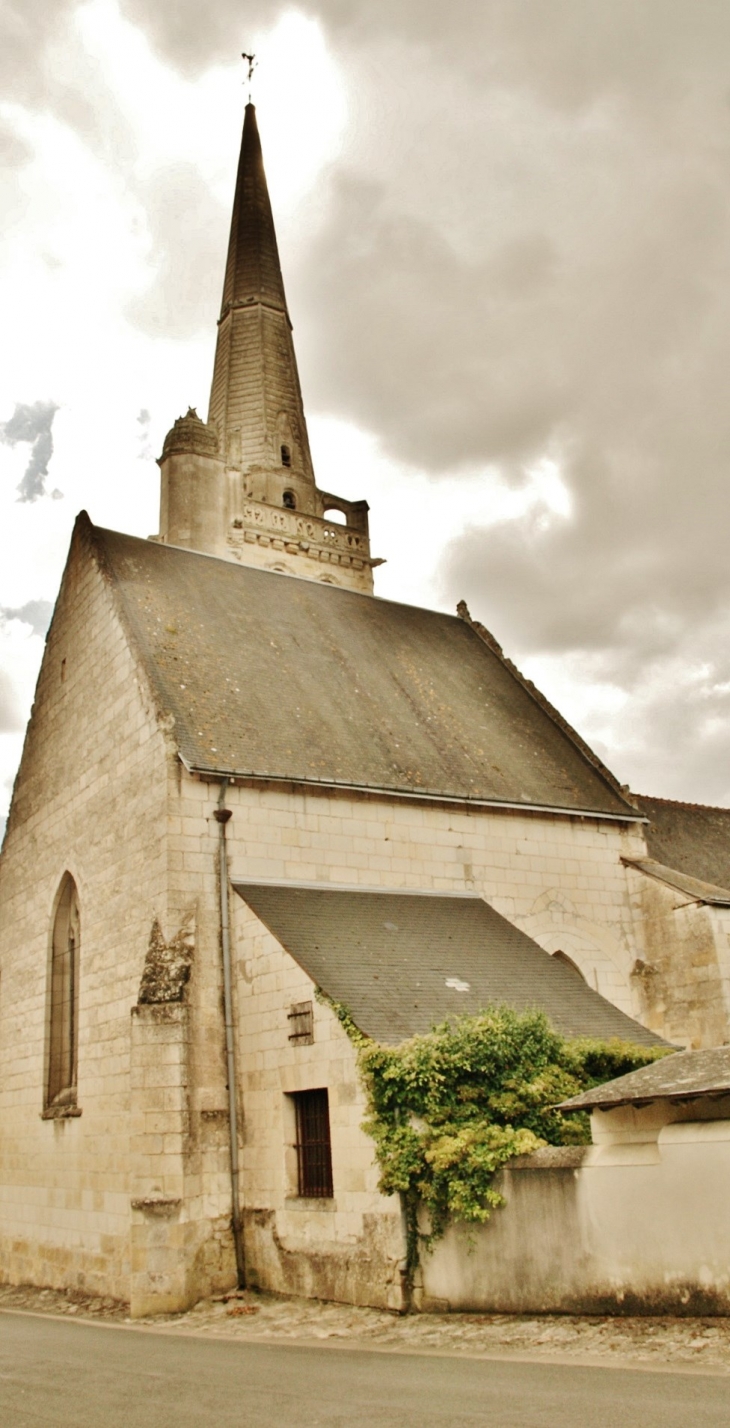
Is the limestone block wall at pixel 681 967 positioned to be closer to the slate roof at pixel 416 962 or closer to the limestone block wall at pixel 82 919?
the slate roof at pixel 416 962

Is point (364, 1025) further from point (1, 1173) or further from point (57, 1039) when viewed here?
point (1, 1173)

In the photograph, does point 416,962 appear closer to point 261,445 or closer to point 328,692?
point 328,692

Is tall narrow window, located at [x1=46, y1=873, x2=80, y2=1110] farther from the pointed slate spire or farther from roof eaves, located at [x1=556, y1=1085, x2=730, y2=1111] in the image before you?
the pointed slate spire

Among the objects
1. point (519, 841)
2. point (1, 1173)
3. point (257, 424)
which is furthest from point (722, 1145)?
point (257, 424)

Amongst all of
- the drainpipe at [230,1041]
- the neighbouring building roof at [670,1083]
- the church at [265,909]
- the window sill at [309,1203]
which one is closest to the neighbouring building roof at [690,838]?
the church at [265,909]

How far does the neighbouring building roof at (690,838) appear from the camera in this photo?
70.8ft

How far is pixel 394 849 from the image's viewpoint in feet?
50.2

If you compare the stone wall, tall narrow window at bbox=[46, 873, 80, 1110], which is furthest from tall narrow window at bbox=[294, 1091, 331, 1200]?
tall narrow window at bbox=[46, 873, 80, 1110]

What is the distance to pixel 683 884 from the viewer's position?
1678 cm

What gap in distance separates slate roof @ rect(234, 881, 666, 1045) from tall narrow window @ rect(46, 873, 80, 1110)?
4223 mm

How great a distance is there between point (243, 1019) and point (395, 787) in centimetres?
410

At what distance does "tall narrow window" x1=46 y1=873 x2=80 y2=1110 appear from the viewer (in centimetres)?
1576

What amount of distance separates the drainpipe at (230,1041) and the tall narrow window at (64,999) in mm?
3516

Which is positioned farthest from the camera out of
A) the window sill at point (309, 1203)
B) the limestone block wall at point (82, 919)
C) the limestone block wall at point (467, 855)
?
the limestone block wall at point (467, 855)
